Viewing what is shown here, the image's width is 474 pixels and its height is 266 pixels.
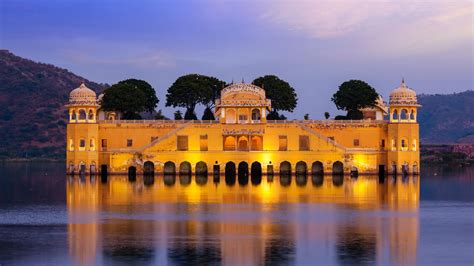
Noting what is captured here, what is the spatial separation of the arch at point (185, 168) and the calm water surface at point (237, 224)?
38.5 feet

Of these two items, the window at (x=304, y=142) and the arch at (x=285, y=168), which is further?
the arch at (x=285, y=168)

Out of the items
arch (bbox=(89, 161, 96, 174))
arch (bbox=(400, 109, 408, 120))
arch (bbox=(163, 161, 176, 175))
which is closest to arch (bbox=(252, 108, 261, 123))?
arch (bbox=(163, 161, 176, 175))

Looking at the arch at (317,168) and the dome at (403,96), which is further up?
the dome at (403,96)

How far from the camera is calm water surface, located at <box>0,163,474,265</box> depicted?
104ft

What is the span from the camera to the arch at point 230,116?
250ft

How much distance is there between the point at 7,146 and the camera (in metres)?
122

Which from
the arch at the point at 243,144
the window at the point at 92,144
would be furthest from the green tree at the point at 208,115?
the window at the point at 92,144

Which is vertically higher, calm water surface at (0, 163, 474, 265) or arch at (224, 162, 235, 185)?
arch at (224, 162, 235, 185)

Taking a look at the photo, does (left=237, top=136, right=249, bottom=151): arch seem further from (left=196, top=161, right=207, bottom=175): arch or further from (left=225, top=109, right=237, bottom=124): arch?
(left=196, top=161, right=207, bottom=175): arch

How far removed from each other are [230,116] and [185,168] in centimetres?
552

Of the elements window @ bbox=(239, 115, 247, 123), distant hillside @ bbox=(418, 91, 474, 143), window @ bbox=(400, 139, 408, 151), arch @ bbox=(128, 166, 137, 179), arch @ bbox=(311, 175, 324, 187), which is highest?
distant hillside @ bbox=(418, 91, 474, 143)

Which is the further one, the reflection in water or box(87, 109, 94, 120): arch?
box(87, 109, 94, 120): arch

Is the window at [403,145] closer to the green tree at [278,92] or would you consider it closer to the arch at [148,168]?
the green tree at [278,92]

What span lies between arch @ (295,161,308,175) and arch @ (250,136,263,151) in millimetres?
3212
